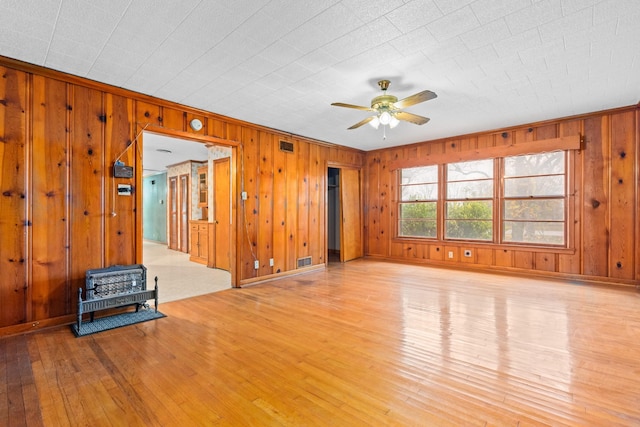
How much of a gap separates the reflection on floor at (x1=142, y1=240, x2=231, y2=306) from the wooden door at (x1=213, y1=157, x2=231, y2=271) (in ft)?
0.87

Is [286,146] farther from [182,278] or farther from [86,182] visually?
[86,182]

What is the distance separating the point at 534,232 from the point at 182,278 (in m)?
6.04

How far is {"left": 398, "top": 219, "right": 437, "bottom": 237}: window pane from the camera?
6.33 meters

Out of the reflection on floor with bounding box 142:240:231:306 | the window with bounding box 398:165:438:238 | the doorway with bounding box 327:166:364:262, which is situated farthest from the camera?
the doorway with bounding box 327:166:364:262

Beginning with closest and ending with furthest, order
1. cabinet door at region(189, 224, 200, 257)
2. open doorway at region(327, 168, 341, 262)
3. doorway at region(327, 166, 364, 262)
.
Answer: doorway at region(327, 166, 364, 262)
cabinet door at region(189, 224, 200, 257)
open doorway at region(327, 168, 341, 262)

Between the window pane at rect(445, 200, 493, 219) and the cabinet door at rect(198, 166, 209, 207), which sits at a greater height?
the cabinet door at rect(198, 166, 209, 207)

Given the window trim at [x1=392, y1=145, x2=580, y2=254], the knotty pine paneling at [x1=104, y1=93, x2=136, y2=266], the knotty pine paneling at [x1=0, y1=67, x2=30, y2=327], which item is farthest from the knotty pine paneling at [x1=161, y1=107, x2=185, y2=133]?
the window trim at [x1=392, y1=145, x2=580, y2=254]

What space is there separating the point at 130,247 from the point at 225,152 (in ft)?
8.97

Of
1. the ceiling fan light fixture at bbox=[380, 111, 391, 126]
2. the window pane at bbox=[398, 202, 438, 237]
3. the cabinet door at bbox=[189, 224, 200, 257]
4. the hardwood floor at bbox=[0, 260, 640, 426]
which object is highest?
the ceiling fan light fixture at bbox=[380, 111, 391, 126]

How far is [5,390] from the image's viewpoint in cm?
193

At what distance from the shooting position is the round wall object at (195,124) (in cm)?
409

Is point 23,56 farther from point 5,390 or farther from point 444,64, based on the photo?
point 444,64

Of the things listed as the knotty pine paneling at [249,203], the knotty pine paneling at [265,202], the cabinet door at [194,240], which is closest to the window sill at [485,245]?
the knotty pine paneling at [265,202]

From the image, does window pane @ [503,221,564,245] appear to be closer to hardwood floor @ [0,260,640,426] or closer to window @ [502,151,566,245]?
window @ [502,151,566,245]
